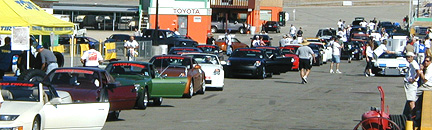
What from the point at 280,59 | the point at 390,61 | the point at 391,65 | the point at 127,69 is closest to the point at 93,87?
the point at 127,69

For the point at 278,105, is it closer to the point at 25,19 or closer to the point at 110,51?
the point at 25,19

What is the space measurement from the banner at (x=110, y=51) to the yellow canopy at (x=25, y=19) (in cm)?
1347

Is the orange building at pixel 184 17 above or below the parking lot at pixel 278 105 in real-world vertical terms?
above

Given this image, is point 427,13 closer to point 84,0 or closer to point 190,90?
point 84,0

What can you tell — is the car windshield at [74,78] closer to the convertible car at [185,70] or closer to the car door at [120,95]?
the car door at [120,95]

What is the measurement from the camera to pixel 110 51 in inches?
1350

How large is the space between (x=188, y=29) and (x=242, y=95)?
3308cm

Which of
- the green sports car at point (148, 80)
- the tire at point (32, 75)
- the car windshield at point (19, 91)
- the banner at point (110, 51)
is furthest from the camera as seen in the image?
the banner at point (110, 51)

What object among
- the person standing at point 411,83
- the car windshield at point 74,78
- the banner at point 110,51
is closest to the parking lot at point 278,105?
the car windshield at point 74,78

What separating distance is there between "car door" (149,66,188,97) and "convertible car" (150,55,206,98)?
1.51 m

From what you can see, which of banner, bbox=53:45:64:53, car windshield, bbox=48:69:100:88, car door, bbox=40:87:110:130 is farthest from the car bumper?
car door, bbox=40:87:110:130

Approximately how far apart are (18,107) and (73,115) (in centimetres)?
104

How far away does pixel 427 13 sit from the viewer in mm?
85500

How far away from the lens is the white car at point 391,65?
32094 mm
